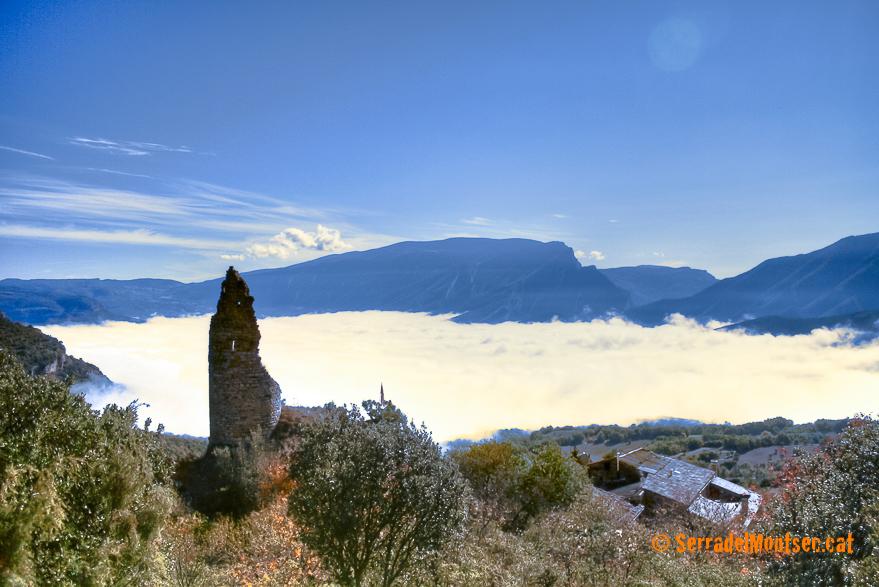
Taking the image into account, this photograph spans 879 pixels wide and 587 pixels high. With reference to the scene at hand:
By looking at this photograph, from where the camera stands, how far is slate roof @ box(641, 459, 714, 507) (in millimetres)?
30312

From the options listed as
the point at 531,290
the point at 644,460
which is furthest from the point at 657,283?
the point at 644,460

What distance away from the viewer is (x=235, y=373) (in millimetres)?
19547

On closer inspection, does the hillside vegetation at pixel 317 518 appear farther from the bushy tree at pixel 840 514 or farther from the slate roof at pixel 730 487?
the slate roof at pixel 730 487

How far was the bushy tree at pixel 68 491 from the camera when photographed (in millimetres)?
6293

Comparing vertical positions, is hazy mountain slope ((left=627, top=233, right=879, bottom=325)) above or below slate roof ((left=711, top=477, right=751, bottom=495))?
above

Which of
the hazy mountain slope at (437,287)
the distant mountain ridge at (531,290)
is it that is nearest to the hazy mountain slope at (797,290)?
the distant mountain ridge at (531,290)

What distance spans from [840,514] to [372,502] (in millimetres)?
10685

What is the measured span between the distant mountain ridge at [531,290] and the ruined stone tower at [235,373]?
43.8 metres

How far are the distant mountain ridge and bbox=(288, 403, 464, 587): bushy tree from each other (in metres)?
54.9

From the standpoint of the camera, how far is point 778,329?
4609 inches

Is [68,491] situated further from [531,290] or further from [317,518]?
[531,290]

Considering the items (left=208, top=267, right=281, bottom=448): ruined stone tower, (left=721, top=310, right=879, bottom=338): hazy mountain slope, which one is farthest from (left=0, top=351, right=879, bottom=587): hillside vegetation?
(left=721, top=310, right=879, bottom=338): hazy mountain slope

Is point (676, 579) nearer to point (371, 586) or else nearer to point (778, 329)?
point (371, 586)

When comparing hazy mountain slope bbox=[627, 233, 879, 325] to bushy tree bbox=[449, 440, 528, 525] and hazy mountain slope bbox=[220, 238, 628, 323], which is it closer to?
hazy mountain slope bbox=[220, 238, 628, 323]
